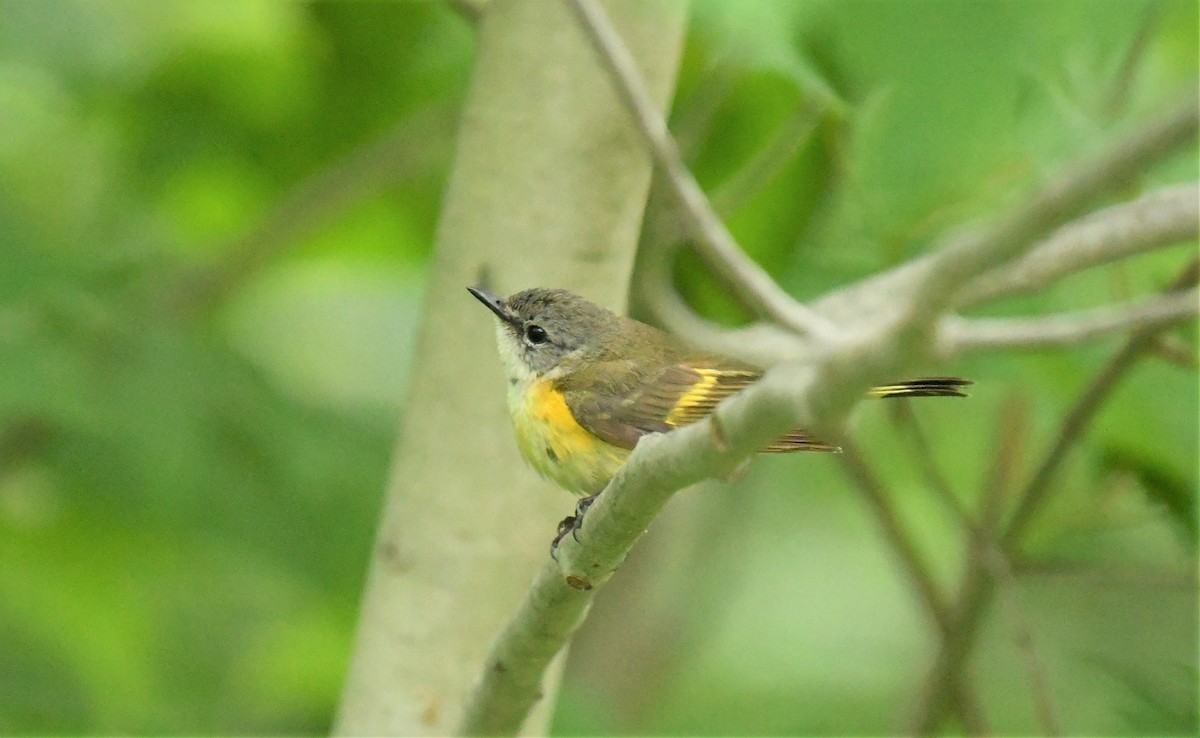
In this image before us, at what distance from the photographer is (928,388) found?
86.7 inches

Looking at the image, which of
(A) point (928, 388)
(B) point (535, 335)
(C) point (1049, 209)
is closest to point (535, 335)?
(B) point (535, 335)

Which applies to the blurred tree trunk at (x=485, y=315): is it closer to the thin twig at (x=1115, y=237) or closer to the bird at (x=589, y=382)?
the bird at (x=589, y=382)

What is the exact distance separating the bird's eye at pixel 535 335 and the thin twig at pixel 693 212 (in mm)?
1358

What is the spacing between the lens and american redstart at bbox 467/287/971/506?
2.74 m

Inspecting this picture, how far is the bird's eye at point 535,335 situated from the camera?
308cm

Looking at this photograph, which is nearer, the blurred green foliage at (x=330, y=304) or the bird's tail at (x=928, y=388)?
the bird's tail at (x=928, y=388)

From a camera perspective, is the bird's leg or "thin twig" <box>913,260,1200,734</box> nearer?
the bird's leg

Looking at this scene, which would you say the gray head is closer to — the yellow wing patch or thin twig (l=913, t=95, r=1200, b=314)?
the yellow wing patch

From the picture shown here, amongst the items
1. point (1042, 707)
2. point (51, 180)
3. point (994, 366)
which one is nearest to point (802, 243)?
point (994, 366)

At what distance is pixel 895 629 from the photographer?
23.6 feet

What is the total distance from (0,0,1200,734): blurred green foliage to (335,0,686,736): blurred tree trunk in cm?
35

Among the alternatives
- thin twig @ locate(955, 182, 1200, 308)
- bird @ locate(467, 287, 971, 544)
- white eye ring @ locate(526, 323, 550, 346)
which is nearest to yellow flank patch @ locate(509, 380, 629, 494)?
bird @ locate(467, 287, 971, 544)

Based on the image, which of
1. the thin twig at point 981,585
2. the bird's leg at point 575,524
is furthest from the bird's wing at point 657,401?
the thin twig at point 981,585

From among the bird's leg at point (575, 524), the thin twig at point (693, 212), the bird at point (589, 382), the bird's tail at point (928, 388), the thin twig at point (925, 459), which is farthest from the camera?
the thin twig at point (925, 459)
